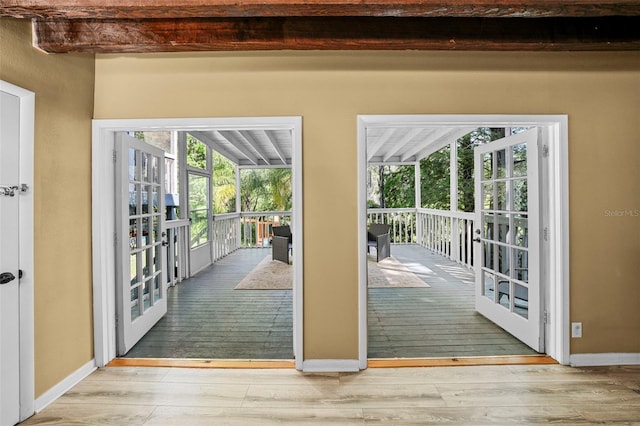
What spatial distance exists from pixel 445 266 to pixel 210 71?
16.1 feet

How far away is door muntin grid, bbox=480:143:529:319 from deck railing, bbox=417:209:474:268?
2.30m

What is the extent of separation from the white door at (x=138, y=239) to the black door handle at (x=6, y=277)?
2.67ft

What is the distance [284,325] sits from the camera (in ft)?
11.0

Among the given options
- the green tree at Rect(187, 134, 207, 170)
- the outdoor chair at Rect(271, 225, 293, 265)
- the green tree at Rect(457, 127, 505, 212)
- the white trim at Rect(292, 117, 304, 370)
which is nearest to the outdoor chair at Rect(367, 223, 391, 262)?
the outdoor chair at Rect(271, 225, 293, 265)

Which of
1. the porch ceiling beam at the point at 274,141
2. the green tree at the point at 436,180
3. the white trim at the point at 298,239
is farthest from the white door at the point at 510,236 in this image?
the green tree at the point at 436,180

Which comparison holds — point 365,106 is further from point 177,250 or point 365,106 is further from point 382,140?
point 382,140

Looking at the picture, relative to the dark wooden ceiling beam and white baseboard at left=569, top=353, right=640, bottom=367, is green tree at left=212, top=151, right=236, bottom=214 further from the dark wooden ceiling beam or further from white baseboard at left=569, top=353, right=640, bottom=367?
white baseboard at left=569, top=353, right=640, bottom=367

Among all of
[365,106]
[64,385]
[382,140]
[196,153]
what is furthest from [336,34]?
[196,153]

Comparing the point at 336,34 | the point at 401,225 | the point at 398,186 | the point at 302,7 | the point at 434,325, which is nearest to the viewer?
the point at 302,7

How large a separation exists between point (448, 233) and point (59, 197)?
240 inches

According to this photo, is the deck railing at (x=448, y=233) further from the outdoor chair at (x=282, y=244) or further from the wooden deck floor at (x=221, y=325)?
the wooden deck floor at (x=221, y=325)

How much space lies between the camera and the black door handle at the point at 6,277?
1812 mm

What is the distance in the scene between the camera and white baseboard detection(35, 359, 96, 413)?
205 cm

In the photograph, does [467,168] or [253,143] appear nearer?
[253,143]
